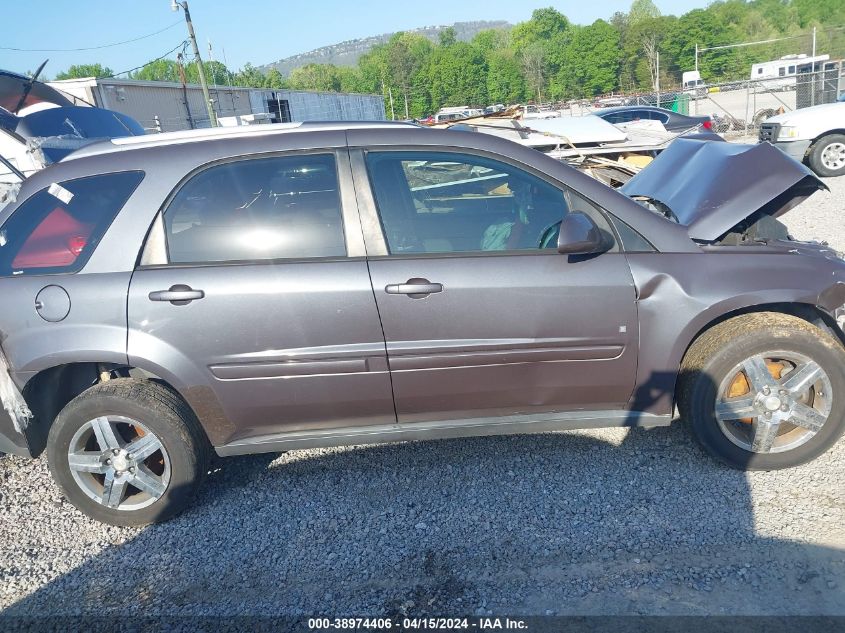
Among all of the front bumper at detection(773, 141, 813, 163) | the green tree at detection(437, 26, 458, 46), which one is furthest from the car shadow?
the green tree at detection(437, 26, 458, 46)

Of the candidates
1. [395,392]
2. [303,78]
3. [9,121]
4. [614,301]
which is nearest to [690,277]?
[614,301]

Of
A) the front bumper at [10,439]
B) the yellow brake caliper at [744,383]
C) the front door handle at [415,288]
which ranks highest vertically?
the front door handle at [415,288]

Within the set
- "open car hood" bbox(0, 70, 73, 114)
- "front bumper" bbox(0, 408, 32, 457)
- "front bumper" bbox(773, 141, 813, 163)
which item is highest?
"open car hood" bbox(0, 70, 73, 114)

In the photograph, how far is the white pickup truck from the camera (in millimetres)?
11852

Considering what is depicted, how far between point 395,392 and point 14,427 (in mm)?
1896

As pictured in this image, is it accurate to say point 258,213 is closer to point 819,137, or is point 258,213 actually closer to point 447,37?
point 819,137

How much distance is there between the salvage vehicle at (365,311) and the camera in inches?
120

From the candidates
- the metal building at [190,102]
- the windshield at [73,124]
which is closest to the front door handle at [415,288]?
the windshield at [73,124]

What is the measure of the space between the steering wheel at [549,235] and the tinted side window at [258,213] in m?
0.95

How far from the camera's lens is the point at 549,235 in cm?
317

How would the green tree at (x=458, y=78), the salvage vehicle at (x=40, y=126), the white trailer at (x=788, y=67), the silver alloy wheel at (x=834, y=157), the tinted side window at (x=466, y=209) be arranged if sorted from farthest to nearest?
the green tree at (x=458, y=78) < the white trailer at (x=788, y=67) < the silver alloy wheel at (x=834, y=157) < the salvage vehicle at (x=40, y=126) < the tinted side window at (x=466, y=209)

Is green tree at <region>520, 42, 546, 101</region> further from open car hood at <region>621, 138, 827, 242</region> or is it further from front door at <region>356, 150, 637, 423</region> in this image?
front door at <region>356, 150, 637, 423</region>

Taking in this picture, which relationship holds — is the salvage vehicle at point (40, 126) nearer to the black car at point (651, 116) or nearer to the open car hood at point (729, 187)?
the open car hood at point (729, 187)

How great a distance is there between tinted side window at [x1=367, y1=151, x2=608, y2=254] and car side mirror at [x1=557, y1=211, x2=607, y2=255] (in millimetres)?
149
